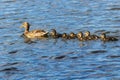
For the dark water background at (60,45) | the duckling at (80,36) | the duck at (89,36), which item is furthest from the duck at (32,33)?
the duck at (89,36)

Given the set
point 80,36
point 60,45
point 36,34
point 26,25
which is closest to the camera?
point 60,45

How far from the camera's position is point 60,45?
18.5m

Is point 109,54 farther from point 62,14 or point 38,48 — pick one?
point 62,14

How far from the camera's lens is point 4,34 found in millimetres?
20156

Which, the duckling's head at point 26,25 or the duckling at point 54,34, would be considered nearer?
the duckling at point 54,34

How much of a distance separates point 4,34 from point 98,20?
11.5 ft

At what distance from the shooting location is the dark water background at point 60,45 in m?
15.8

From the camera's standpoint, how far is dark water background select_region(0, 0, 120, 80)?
51.7ft

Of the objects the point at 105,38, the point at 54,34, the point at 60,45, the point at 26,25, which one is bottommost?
the point at 60,45

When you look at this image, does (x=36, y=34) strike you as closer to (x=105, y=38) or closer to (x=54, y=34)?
(x=54, y=34)

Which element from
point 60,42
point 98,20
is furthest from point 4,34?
point 98,20

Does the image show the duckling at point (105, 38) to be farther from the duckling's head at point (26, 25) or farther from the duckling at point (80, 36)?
the duckling's head at point (26, 25)

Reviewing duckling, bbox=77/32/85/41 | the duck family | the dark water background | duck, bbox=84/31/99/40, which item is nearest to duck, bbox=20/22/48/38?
the duck family

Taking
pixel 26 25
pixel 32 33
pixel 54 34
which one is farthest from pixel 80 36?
pixel 26 25
